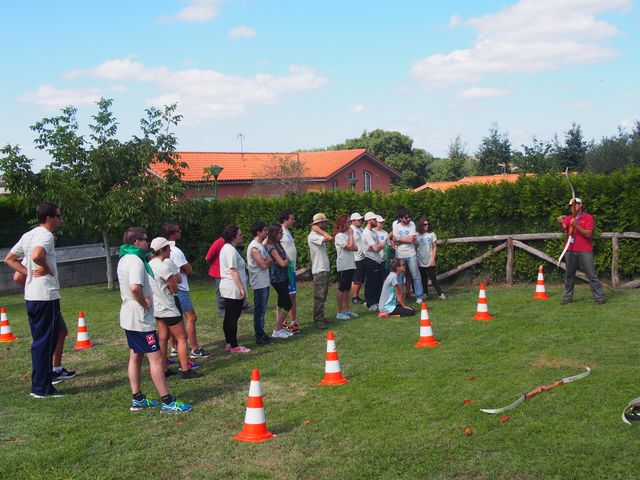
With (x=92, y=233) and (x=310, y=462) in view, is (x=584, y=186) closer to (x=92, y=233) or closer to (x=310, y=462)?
(x=310, y=462)

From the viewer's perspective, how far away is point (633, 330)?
9.37 metres

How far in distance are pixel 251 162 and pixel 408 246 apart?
41292mm

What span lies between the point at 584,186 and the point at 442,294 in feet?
12.2

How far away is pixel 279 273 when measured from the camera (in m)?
10.5

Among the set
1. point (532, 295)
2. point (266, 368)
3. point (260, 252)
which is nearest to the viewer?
point (266, 368)

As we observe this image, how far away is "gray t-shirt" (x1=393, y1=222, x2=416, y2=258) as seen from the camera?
42.9 ft

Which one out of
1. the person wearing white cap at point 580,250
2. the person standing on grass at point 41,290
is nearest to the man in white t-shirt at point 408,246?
the person wearing white cap at point 580,250

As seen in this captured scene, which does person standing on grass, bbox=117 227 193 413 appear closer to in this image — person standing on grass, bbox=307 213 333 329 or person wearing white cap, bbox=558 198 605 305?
person standing on grass, bbox=307 213 333 329

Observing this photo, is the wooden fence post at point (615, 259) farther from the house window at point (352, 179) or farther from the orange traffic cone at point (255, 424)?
the house window at point (352, 179)

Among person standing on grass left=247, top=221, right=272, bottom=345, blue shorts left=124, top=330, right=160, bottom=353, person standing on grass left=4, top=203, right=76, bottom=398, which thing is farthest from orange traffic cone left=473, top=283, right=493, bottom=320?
person standing on grass left=4, top=203, right=76, bottom=398

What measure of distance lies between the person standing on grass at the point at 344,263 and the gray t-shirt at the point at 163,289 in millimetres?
4523

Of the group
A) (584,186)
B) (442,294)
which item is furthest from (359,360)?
(584,186)

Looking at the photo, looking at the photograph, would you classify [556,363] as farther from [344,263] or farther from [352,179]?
[352,179]

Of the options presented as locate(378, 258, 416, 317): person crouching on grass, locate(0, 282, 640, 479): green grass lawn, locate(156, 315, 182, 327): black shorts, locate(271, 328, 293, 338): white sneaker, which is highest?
locate(156, 315, 182, 327): black shorts
